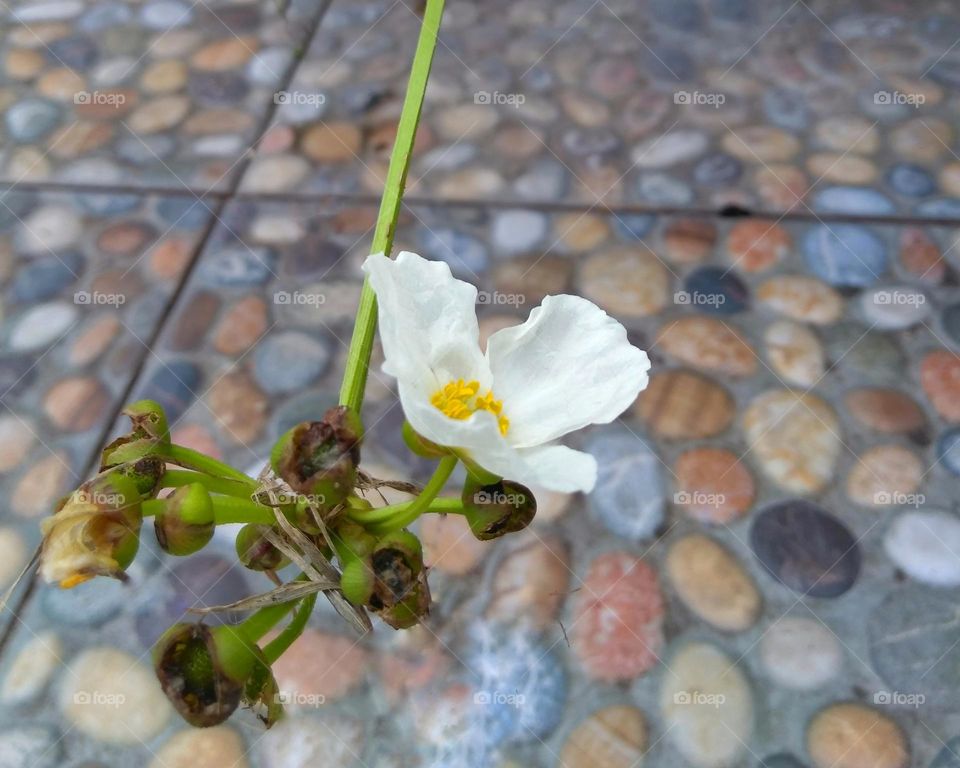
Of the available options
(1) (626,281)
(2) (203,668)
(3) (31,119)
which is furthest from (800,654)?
(3) (31,119)

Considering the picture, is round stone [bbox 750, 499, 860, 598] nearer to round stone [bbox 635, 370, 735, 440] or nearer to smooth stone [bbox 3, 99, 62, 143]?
round stone [bbox 635, 370, 735, 440]

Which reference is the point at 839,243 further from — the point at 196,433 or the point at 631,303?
the point at 196,433

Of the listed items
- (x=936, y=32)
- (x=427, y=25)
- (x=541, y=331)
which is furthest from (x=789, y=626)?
(x=936, y=32)

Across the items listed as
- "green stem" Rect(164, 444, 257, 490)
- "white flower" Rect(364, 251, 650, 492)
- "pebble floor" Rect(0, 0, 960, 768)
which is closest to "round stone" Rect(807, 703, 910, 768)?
"pebble floor" Rect(0, 0, 960, 768)

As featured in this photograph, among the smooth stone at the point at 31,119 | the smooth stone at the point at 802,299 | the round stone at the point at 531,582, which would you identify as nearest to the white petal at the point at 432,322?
the round stone at the point at 531,582

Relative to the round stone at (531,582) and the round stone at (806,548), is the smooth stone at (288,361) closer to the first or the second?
the round stone at (531,582)
